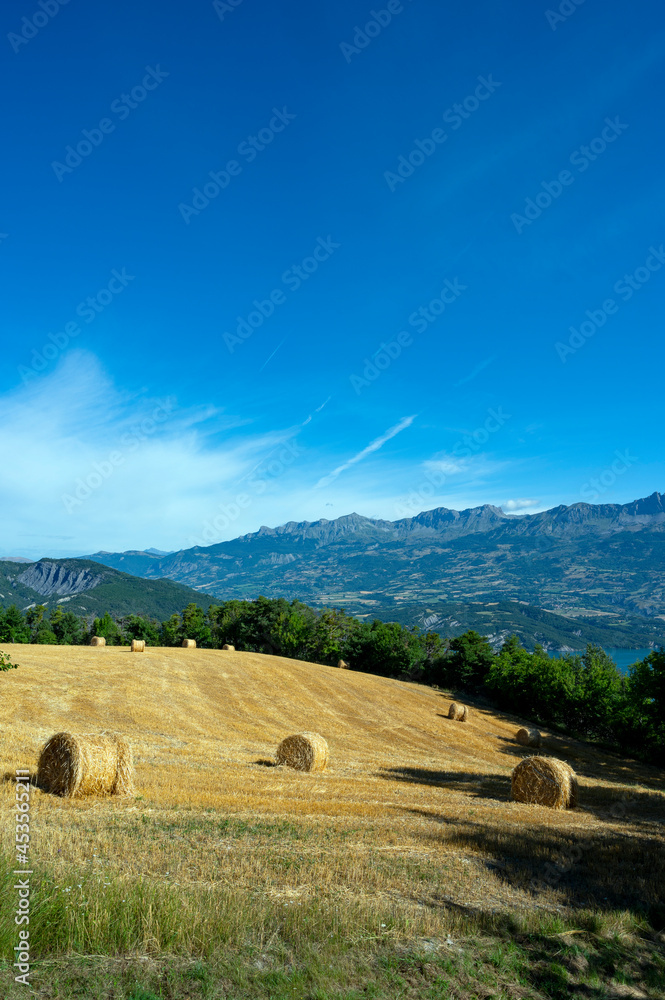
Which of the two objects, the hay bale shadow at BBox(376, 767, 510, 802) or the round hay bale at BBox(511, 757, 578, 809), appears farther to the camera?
the hay bale shadow at BBox(376, 767, 510, 802)

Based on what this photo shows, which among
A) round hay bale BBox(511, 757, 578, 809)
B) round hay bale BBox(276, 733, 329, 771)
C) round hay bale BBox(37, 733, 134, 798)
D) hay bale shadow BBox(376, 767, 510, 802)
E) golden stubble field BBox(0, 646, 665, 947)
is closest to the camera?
golden stubble field BBox(0, 646, 665, 947)

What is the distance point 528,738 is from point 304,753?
103ft

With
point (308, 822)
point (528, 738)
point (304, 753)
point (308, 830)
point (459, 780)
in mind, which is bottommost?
point (528, 738)

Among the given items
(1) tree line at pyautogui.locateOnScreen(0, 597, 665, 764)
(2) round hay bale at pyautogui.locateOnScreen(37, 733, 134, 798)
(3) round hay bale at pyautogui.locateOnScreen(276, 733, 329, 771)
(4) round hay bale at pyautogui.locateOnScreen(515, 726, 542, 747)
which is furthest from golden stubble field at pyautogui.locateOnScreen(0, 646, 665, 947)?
(1) tree line at pyautogui.locateOnScreen(0, 597, 665, 764)

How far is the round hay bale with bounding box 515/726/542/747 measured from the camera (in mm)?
44719

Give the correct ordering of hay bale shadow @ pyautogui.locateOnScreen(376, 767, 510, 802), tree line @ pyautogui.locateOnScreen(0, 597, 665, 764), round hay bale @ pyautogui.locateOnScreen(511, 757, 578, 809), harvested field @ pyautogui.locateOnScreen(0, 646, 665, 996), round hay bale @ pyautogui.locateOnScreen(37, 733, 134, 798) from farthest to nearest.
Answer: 1. tree line @ pyautogui.locateOnScreen(0, 597, 665, 764)
2. hay bale shadow @ pyautogui.locateOnScreen(376, 767, 510, 802)
3. round hay bale @ pyautogui.locateOnScreen(511, 757, 578, 809)
4. round hay bale @ pyautogui.locateOnScreen(37, 733, 134, 798)
5. harvested field @ pyautogui.locateOnScreen(0, 646, 665, 996)

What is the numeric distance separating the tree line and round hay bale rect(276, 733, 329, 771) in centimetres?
2925

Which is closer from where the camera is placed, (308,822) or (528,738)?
(308,822)

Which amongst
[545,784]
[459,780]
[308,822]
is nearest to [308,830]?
[308,822]

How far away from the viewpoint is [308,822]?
1212 cm

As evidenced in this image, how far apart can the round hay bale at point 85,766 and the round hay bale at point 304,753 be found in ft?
27.7

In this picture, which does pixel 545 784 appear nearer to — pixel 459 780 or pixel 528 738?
pixel 459 780

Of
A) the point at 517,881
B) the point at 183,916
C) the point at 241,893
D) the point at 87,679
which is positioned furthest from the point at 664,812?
the point at 87,679

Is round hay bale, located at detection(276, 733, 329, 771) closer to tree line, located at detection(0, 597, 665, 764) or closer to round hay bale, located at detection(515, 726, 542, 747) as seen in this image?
tree line, located at detection(0, 597, 665, 764)
